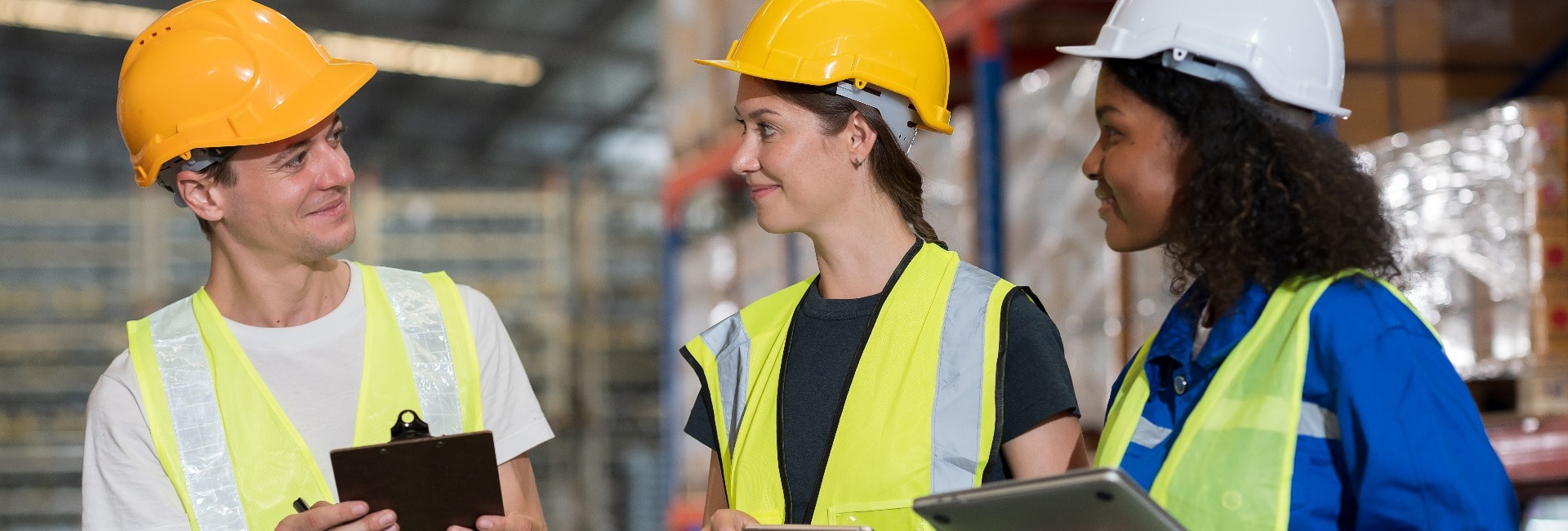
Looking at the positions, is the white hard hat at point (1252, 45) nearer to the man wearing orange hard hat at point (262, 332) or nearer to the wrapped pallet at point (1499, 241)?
the man wearing orange hard hat at point (262, 332)

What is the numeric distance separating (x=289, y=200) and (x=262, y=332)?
0.22 meters

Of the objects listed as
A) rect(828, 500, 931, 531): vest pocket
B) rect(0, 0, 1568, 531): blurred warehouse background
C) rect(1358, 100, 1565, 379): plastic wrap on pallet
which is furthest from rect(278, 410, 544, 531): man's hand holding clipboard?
rect(1358, 100, 1565, 379): plastic wrap on pallet

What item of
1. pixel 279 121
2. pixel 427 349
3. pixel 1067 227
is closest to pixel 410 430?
pixel 427 349

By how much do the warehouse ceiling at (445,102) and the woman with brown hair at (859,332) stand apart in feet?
36.0

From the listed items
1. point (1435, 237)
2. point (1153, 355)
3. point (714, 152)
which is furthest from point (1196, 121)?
point (714, 152)

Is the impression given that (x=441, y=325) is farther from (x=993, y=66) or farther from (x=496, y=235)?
(x=496, y=235)

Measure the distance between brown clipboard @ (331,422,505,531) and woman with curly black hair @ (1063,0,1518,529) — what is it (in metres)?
0.85

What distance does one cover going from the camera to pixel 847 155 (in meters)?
2.24

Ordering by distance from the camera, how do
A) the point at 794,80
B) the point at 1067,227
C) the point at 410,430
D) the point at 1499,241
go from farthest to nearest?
1. the point at 1067,227
2. the point at 1499,241
3. the point at 794,80
4. the point at 410,430

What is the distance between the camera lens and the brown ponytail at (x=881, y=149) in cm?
224

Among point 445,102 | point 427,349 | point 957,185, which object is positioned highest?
point 445,102

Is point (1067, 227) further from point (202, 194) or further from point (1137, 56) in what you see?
point (202, 194)

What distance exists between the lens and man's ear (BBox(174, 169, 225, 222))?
2402 mm

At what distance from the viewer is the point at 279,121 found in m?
2.34
